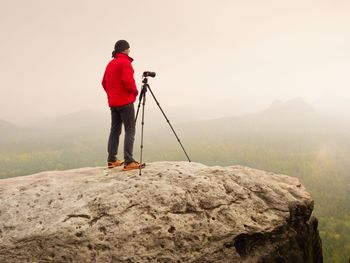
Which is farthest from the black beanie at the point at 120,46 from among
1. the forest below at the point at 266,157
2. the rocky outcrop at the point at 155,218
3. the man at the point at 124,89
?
the forest below at the point at 266,157

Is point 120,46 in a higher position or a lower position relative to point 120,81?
higher

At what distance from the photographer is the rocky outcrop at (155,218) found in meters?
6.95

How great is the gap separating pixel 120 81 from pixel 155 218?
416 cm

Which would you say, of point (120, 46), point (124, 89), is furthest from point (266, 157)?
point (120, 46)

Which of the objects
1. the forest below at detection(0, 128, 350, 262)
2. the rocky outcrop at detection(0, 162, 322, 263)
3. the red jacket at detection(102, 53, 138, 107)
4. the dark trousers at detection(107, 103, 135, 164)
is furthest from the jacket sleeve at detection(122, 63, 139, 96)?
the forest below at detection(0, 128, 350, 262)

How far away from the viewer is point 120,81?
358 inches

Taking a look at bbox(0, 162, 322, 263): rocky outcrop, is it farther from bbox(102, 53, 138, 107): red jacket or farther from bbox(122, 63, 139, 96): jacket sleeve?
bbox(122, 63, 139, 96): jacket sleeve

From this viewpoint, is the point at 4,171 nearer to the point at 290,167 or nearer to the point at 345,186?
the point at 290,167

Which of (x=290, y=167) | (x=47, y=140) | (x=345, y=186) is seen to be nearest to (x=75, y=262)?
(x=345, y=186)

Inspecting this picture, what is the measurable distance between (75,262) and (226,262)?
3599 millimetres

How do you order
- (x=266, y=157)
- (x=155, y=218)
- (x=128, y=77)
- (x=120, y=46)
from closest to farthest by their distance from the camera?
(x=155, y=218)
(x=128, y=77)
(x=120, y=46)
(x=266, y=157)

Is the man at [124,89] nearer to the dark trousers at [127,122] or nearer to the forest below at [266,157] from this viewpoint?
the dark trousers at [127,122]

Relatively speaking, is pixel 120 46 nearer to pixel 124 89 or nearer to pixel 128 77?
pixel 128 77

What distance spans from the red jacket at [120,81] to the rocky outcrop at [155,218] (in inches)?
88.5
